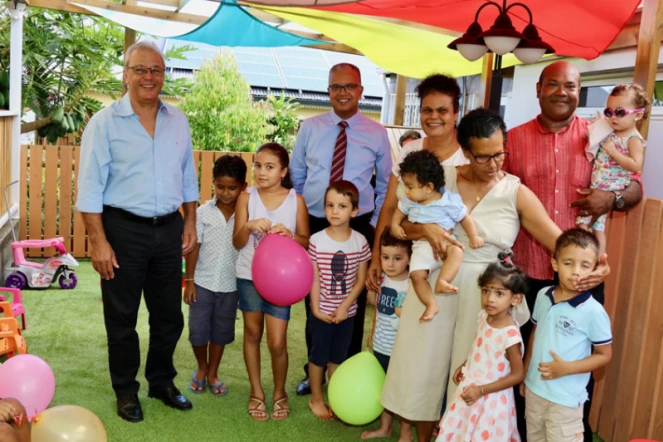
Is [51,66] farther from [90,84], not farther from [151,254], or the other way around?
[151,254]

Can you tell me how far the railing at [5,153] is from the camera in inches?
262

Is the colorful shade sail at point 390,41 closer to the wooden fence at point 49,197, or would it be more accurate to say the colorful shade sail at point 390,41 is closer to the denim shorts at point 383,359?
the denim shorts at point 383,359

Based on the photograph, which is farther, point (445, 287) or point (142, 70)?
point (142, 70)

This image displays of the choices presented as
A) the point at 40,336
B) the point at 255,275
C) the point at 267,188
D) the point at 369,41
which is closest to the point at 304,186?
the point at 267,188

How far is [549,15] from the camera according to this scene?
4.90m

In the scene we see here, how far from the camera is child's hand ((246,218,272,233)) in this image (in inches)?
128

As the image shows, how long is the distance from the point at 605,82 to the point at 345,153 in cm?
401

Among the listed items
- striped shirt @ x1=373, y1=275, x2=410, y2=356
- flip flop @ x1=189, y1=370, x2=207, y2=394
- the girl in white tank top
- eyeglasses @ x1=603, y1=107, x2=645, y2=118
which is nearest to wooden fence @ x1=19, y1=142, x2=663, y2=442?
eyeglasses @ x1=603, y1=107, x2=645, y2=118

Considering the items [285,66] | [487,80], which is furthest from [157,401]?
[285,66]

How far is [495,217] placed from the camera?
104 inches

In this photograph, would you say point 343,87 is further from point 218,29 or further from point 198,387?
point 218,29

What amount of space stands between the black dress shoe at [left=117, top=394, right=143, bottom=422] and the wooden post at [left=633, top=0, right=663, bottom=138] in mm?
3002

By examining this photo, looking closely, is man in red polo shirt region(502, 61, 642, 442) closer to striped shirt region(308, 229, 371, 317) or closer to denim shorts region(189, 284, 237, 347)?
striped shirt region(308, 229, 371, 317)

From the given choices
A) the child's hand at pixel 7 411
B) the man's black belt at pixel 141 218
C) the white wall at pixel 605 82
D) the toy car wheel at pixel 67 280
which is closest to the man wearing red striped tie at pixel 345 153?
the man's black belt at pixel 141 218
